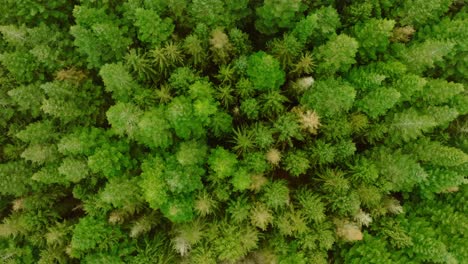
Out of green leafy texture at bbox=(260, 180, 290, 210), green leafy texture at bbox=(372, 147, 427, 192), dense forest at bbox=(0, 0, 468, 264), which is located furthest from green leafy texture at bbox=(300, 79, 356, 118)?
green leafy texture at bbox=(260, 180, 290, 210)

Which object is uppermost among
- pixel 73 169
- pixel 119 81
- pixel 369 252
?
pixel 119 81

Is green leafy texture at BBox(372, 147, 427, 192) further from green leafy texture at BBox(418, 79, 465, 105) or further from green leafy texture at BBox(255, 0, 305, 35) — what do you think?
green leafy texture at BBox(255, 0, 305, 35)

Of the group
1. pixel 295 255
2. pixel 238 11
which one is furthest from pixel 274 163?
pixel 238 11

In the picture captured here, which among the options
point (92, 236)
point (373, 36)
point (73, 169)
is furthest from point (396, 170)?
point (73, 169)

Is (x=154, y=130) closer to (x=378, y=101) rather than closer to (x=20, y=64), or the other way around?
(x=20, y=64)

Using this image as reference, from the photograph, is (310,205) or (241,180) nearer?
(241,180)
